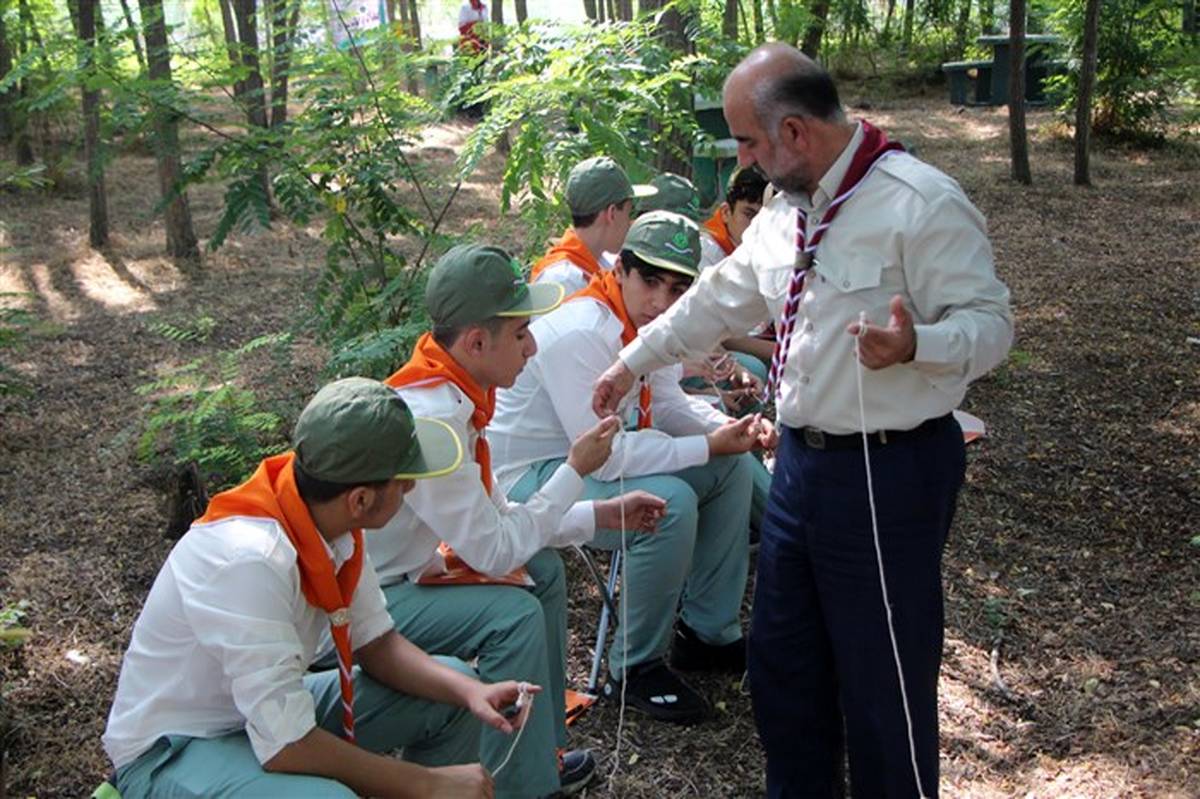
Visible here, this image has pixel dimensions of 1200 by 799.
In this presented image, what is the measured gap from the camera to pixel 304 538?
94.6 inches

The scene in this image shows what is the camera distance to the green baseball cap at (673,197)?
189 inches

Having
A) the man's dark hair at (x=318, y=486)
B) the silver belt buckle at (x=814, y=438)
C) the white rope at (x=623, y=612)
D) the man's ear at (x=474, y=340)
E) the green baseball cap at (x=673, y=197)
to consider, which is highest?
the green baseball cap at (x=673, y=197)

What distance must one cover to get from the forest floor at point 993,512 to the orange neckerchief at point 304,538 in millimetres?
1128

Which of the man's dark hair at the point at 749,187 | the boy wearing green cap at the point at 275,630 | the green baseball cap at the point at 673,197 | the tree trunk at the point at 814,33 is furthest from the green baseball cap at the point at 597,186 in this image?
the tree trunk at the point at 814,33

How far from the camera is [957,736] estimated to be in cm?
360

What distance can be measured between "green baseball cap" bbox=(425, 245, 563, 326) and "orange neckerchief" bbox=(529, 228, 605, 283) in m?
1.10

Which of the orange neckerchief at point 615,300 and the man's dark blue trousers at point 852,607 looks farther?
the orange neckerchief at point 615,300

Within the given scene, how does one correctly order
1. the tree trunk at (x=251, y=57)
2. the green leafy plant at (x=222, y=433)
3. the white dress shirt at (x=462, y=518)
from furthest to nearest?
the tree trunk at (x=251, y=57) → the green leafy plant at (x=222, y=433) → the white dress shirt at (x=462, y=518)

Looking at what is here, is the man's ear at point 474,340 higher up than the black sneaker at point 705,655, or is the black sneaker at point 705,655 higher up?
the man's ear at point 474,340

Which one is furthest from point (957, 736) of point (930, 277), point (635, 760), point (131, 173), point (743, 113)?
point (131, 173)

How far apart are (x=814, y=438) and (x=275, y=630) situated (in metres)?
1.23

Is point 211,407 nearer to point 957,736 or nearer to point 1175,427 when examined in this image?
point 957,736

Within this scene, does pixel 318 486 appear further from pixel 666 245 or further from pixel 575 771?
pixel 666 245

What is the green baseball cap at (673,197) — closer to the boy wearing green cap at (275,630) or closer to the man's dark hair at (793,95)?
the man's dark hair at (793,95)
